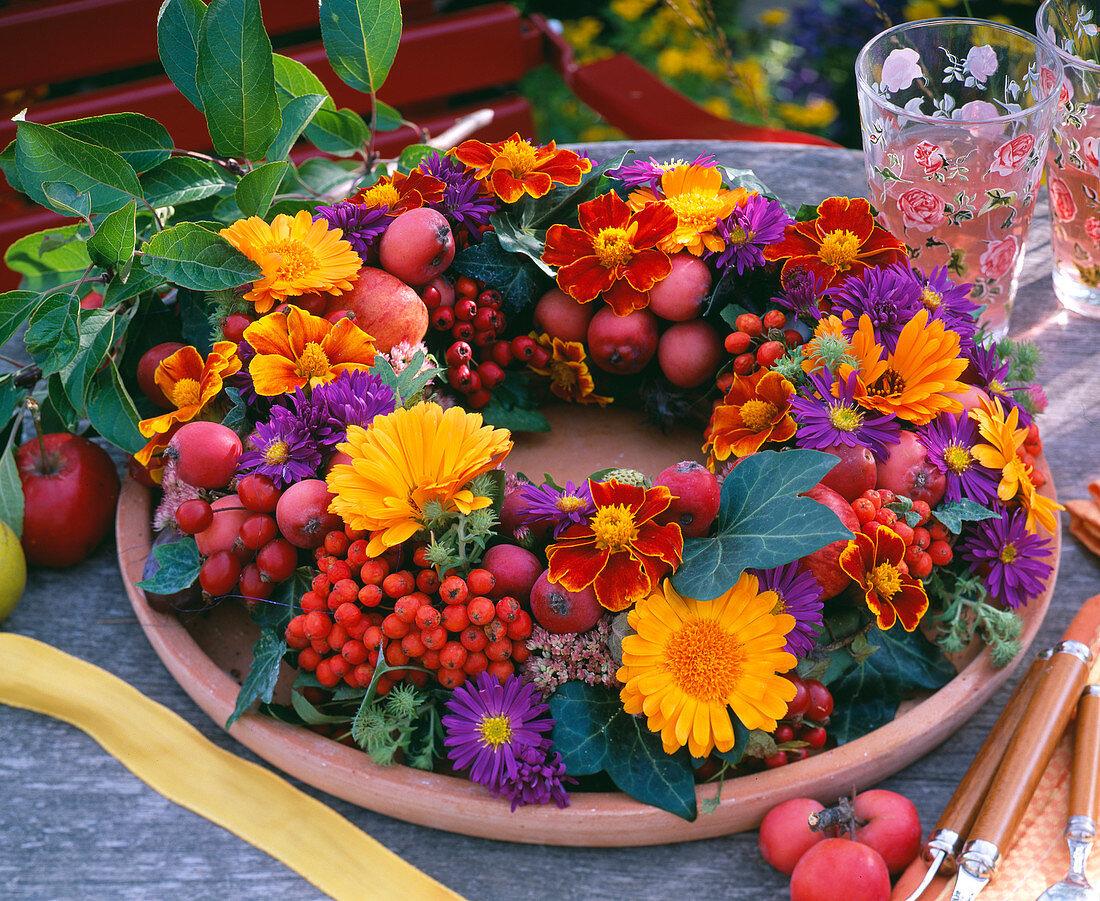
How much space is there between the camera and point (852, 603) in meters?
0.65

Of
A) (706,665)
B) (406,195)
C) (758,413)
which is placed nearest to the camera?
(706,665)

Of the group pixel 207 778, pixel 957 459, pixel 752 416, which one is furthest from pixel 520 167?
pixel 207 778

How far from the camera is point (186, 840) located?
64cm

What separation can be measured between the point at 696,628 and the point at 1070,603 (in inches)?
14.0

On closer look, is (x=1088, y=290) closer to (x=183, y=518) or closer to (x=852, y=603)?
(x=852, y=603)

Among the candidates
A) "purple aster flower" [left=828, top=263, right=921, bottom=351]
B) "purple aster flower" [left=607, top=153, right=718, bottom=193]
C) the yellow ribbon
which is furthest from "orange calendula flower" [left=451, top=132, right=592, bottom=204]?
the yellow ribbon

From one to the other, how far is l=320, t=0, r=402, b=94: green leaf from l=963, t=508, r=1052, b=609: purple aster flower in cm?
62

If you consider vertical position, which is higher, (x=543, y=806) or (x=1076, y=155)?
(x=1076, y=155)

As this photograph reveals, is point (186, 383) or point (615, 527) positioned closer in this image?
point (615, 527)

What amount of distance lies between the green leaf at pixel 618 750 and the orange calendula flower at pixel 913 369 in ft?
0.87

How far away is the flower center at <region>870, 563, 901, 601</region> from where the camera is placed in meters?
0.60

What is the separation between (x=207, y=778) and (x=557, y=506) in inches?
12.3

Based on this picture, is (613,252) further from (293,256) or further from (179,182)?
(179,182)

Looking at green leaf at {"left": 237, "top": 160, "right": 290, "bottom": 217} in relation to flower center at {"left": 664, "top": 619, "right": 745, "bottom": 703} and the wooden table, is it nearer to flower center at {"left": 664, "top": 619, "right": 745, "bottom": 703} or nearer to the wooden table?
the wooden table
